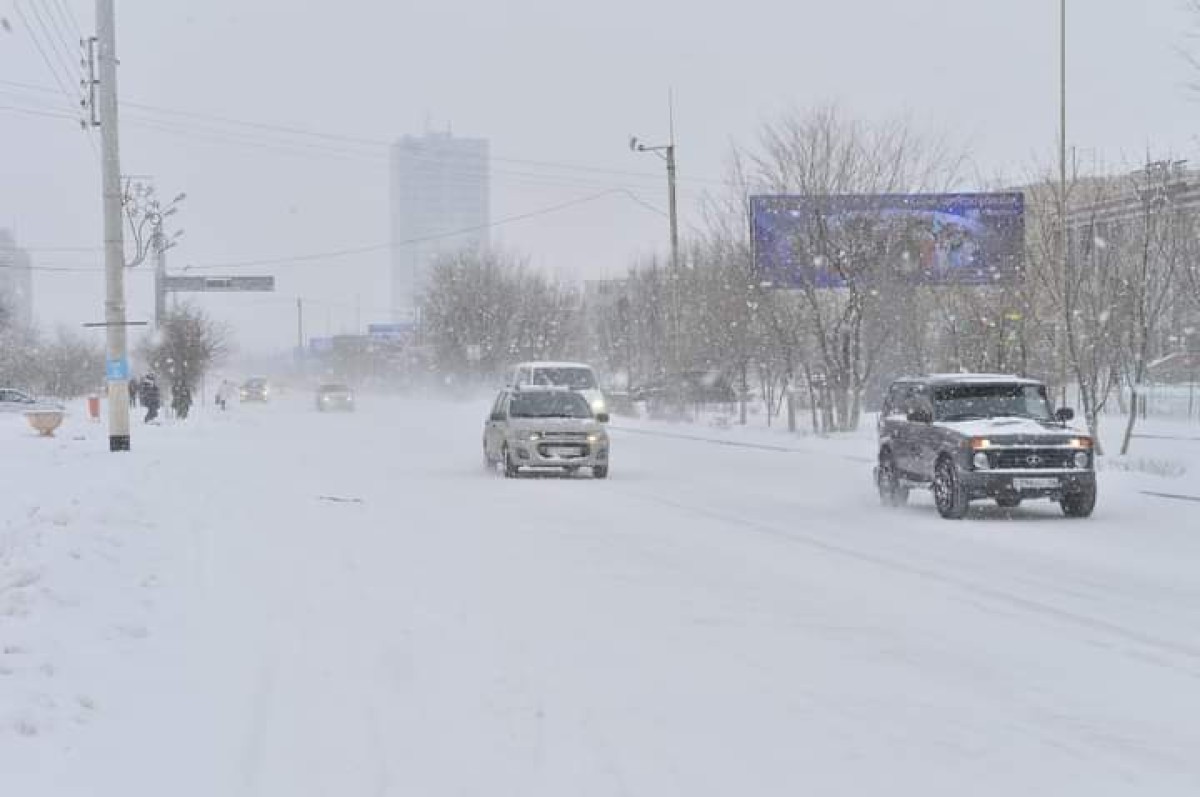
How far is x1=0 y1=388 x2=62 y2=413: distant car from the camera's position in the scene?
56.7 meters

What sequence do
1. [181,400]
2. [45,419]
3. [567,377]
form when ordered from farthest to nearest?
[181,400], [567,377], [45,419]

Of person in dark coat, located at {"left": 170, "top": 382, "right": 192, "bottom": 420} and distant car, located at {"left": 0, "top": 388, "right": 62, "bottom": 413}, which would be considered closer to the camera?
person in dark coat, located at {"left": 170, "top": 382, "right": 192, "bottom": 420}

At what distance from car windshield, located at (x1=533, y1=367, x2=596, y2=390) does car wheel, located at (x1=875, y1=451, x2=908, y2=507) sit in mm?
18580

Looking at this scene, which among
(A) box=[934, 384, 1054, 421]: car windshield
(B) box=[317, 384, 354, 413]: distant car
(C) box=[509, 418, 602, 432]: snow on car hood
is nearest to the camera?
(A) box=[934, 384, 1054, 421]: car windshield

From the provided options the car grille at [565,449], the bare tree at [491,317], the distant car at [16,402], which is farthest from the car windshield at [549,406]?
the bare tree at [491,317]

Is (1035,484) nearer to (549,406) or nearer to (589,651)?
(589,651)

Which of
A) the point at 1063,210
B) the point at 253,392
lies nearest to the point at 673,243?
the point at 1063,210

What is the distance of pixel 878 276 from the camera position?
36.3m

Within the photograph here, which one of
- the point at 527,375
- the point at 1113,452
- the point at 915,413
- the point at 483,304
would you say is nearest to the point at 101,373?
the point at 483,304

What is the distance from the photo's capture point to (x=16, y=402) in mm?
58656

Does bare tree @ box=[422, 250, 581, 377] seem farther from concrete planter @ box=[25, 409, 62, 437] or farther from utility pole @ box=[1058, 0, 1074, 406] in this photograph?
utility pole @ box=[1058, 0, 1074, 406]

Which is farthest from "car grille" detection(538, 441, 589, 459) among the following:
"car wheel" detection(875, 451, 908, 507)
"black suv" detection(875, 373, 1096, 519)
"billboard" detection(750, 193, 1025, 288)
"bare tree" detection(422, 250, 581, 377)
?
"bare tree" detection(422, 250, 581, 377)

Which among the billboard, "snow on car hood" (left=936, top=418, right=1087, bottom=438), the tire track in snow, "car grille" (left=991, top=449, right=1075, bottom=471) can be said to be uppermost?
the billboard

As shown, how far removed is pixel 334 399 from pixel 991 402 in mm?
54711
